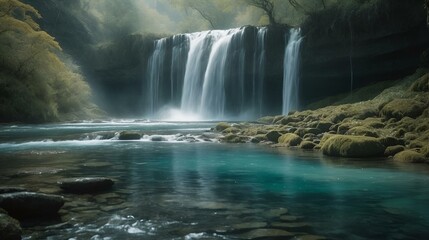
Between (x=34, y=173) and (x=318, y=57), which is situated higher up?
(x=318, y=57)

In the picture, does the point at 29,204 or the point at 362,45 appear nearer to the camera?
the point at 29,204

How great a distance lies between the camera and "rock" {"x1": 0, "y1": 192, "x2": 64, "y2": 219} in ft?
22.1

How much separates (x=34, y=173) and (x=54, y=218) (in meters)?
4.99

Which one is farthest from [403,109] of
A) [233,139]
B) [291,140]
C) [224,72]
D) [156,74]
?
[156,74]

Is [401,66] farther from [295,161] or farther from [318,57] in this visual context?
[295,161]

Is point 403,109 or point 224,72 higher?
point 224,72

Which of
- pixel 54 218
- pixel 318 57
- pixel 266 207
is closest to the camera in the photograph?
pixel 54 218

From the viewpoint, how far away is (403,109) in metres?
19.2

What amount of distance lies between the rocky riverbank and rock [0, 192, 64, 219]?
37.4 ft

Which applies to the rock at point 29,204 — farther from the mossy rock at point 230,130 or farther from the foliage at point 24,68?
the foliage at point 24,68

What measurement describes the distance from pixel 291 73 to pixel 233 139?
18542 millimetres

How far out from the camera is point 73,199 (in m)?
8.27

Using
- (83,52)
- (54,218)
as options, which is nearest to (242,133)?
(54,218)

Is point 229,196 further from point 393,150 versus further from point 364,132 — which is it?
point 364,132
